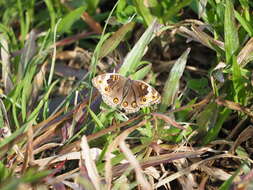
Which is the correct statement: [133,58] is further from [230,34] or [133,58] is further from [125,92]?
[230,34]

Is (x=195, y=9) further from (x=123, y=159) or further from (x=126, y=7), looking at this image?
(x=123, y=159)

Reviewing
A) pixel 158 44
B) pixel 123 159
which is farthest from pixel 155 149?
pixel 158 44

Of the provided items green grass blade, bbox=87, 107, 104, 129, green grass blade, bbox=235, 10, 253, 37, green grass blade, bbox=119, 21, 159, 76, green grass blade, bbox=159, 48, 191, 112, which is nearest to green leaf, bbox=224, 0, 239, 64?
green grass blade, bbox=235, 10, 253, 37

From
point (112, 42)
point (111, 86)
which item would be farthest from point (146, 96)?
point (112, 42)

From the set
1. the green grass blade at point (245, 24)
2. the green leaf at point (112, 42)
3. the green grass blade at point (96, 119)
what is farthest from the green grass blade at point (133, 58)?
the green grass blade at point (245, 24)

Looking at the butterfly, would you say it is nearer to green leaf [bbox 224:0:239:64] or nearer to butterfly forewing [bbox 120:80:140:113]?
butterfly forewing [bbox 120:80:140:113]

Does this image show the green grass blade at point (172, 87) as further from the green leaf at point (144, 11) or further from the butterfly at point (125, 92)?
the green leaf at point (144, 11)
